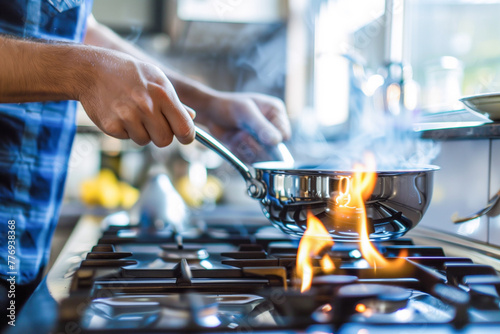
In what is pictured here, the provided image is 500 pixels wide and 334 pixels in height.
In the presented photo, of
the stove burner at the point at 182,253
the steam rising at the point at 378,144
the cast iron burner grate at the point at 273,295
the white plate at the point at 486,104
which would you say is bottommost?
the stove burner at the point at 182,253

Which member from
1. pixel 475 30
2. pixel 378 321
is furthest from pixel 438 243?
pixel 475 30

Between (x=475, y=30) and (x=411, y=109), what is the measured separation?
23cm

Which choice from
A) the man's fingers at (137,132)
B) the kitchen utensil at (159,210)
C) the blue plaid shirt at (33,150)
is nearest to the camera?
the man's fingers at (137,132)

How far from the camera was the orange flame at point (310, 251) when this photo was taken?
51cm

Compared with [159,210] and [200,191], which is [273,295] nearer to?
[159,210]

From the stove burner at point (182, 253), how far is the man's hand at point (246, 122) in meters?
0.19

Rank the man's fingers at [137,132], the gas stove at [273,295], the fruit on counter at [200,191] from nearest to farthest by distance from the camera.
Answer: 1. the gas stove at [273,295]
2. the man's fingers at [137,132]
3. the fruit on counter at [200,191]

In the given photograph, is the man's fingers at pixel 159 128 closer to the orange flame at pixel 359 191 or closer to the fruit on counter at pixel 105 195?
the orange flame at pixel 359 191

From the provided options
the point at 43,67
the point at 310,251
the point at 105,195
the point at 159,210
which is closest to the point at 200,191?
the point at 105,195

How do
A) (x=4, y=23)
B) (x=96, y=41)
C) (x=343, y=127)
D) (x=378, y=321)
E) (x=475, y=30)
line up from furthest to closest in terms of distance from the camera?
(x=343, y=127) < (x=475, y=30) < (x=96, y=41) < (x=4, y=23) < (x=378, y=321)

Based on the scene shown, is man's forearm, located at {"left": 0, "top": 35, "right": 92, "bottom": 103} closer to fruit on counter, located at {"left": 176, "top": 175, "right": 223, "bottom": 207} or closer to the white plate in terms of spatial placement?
the white plate

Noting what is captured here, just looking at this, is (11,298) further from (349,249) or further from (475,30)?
(475,30)

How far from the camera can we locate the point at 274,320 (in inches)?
15.3

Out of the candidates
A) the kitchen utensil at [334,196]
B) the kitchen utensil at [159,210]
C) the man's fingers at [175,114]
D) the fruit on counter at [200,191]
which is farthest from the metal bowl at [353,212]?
the fruit on counter at [200,191]
